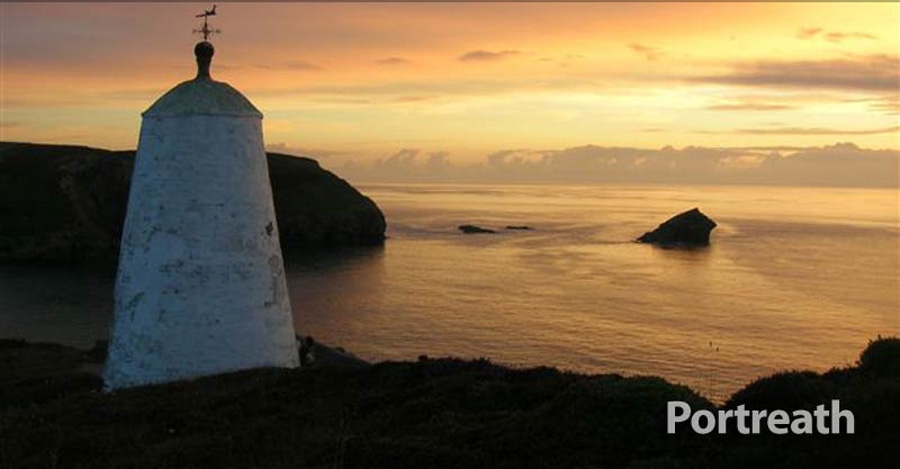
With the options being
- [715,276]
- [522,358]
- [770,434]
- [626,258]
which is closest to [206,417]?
[770,434]

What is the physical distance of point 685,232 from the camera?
12356 cm

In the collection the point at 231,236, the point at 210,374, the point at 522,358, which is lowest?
the point at 522,358

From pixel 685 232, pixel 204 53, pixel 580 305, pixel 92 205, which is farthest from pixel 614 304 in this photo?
pixel 92 205

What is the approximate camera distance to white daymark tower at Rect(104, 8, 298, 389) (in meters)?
Answer: 16.2

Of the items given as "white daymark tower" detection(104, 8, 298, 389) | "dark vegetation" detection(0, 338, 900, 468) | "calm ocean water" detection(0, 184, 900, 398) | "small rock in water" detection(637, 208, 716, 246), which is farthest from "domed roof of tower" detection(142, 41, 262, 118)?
"small rock in water" detection(637, 208, 716, 246)

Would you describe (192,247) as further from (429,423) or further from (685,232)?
(685,232)

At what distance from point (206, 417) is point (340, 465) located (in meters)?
3.86

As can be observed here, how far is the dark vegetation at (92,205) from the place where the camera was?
101m

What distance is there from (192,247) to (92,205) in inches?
4216

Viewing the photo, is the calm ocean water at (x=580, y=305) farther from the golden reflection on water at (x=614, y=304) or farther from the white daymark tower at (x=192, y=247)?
the white daymark tower at (x=192, y=247)

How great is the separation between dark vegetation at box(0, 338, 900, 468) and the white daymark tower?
982 millimetres

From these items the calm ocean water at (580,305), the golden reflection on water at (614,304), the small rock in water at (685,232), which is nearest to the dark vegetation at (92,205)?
the golden reflection on water at (614,304)

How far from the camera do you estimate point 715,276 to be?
84.6 m

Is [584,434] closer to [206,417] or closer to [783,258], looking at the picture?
[206,417]
